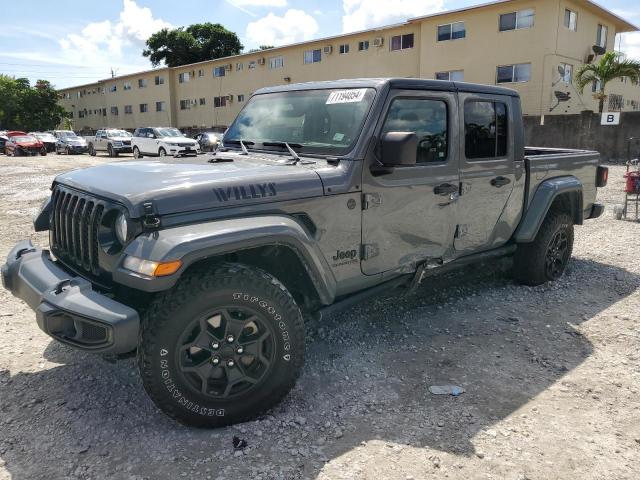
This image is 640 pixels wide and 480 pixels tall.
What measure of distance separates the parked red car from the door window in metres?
31.8

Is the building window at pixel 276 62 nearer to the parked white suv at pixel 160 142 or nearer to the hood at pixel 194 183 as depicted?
the parked white suv at pixel 160 142

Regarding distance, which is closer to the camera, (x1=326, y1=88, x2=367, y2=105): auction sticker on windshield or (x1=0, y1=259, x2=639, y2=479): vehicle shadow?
(x1=0, y1=259, x2=639, y2=479): vehicle shadow

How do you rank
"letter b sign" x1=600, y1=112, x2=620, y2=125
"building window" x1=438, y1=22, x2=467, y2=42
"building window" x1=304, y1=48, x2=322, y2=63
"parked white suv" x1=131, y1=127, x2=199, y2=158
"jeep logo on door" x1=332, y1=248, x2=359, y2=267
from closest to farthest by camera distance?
"jeep logo on door" x1=332, y1=248, x2=359, y2=267
"letter b sign" x1=600, y1=112, x2=620, y2=125
"parked white suv" x1=131, y1=127, x2=199, y2=158
"building window" x1=438, y1=22, x2=467, y2=42
"building window" x1=304, y1=48, x2=322, y2=63

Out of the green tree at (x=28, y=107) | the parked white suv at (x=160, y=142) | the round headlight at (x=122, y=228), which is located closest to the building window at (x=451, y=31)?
the parked white suv at (x=160, y=142)

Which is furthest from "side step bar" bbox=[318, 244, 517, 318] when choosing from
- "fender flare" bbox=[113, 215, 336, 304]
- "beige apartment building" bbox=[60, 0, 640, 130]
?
"beige apartment building" bbox=[60, 0, 640, 130]

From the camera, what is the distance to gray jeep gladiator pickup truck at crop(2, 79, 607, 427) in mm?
2586

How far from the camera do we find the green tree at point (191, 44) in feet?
177

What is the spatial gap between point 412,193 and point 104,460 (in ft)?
8.18

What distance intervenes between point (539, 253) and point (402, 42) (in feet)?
82.7

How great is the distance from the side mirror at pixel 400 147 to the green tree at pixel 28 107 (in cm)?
6516

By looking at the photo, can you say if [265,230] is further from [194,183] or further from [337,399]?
[337,399]

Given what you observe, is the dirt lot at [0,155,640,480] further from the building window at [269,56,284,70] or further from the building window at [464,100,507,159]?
the building window at [269,56,284,70]

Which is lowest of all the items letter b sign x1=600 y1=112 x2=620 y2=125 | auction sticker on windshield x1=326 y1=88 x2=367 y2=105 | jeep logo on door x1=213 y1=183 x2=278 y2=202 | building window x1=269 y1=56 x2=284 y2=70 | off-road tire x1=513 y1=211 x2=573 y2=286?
off-road tire x1=513 y1=211 x2=573 y2=286

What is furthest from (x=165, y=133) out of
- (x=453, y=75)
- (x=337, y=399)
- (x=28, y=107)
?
(x=28, y=107)
